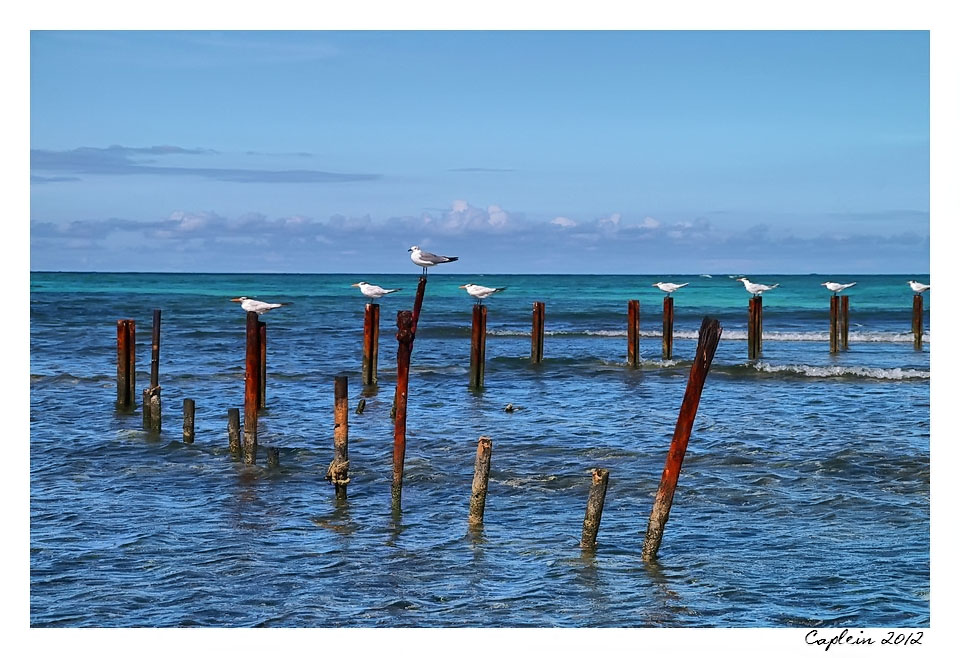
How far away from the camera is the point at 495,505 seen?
39.9ft

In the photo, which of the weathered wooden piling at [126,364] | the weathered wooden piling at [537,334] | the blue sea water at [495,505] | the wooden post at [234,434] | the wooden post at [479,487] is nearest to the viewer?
the blue sea water at [495,505]

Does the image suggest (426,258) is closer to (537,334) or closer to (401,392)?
(401,392)

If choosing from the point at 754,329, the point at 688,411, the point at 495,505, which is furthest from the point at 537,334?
the point at 688,411

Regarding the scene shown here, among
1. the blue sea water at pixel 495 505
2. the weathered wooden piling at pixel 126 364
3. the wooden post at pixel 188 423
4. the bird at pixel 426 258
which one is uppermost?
the bird at pixel 426 258

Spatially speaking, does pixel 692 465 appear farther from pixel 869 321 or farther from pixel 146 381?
pixel 869 321

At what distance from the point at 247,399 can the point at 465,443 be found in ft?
11.3

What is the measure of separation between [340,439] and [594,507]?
2925 millimetres

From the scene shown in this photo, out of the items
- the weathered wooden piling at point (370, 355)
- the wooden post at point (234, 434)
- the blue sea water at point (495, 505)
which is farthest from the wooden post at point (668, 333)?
the wooden post at point (234, 434)

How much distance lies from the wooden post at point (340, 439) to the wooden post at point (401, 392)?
0.54 meters

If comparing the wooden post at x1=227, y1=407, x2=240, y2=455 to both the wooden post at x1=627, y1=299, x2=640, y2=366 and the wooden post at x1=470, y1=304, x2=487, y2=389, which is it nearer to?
the wooden post at x1=470, y1=304, x2=487, y2=389

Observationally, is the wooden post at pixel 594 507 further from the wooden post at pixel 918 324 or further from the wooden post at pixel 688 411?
the wooden post at pixel 918 324

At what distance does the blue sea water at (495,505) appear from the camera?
8.85 metres

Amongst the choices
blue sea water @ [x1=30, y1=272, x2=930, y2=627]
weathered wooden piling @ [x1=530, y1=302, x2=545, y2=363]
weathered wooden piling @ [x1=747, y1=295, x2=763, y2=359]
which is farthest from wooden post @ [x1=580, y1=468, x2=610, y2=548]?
weathered wooden piling @ [x1=747, y1=295, x2=763, y2=359]
